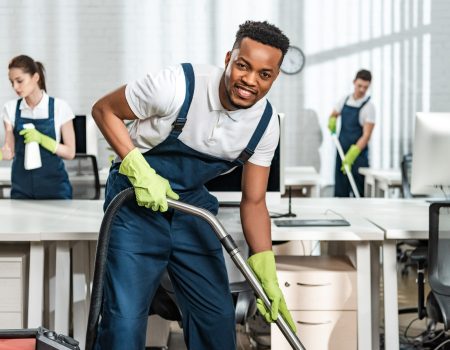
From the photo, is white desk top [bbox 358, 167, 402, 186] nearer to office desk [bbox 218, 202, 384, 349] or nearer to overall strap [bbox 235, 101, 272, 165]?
office desk [bbox 218, 202, 384, 349]

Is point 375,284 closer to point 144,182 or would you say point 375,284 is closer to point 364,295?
point 364,295

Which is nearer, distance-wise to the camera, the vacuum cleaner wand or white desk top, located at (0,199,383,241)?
the vacuum cleaner wand

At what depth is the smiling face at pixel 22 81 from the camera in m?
3.51

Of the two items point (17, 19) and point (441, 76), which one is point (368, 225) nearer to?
point (441, 76)

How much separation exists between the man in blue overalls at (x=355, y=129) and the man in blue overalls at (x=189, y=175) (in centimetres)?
405

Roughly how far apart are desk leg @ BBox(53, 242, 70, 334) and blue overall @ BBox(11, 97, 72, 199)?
1085 millimetres

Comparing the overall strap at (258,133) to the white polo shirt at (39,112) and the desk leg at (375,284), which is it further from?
the white polo shirt at (39,112)

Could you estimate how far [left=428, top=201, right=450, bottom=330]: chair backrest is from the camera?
246 centimetres

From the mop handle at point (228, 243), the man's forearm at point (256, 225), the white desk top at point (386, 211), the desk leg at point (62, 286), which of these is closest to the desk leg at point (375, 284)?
the white desk top at point (386, 211)

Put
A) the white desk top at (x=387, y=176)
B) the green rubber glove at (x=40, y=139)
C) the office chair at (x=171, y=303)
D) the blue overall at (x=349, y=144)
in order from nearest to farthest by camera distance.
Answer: the office chair at (x=171, y=303)
the green rubber glove at (x=40, y=139)
the white desk top at (x=387, y=176)
the blue overall at (x=349, y=144)

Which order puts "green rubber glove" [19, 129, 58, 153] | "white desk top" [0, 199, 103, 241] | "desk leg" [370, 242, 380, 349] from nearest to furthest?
"white desk top" [0, 199, 103, 241] → "desk leg" [370, 242, 380, 349] → "green rubber glove" [19, 129, 58, 153]

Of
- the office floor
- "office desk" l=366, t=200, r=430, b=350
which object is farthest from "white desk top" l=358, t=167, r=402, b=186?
"office desk" l=366, t=200, r=430, b=350

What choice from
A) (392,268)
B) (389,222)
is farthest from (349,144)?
(392,268)

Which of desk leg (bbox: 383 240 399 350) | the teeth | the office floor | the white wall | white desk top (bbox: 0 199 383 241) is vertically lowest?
the office floor
